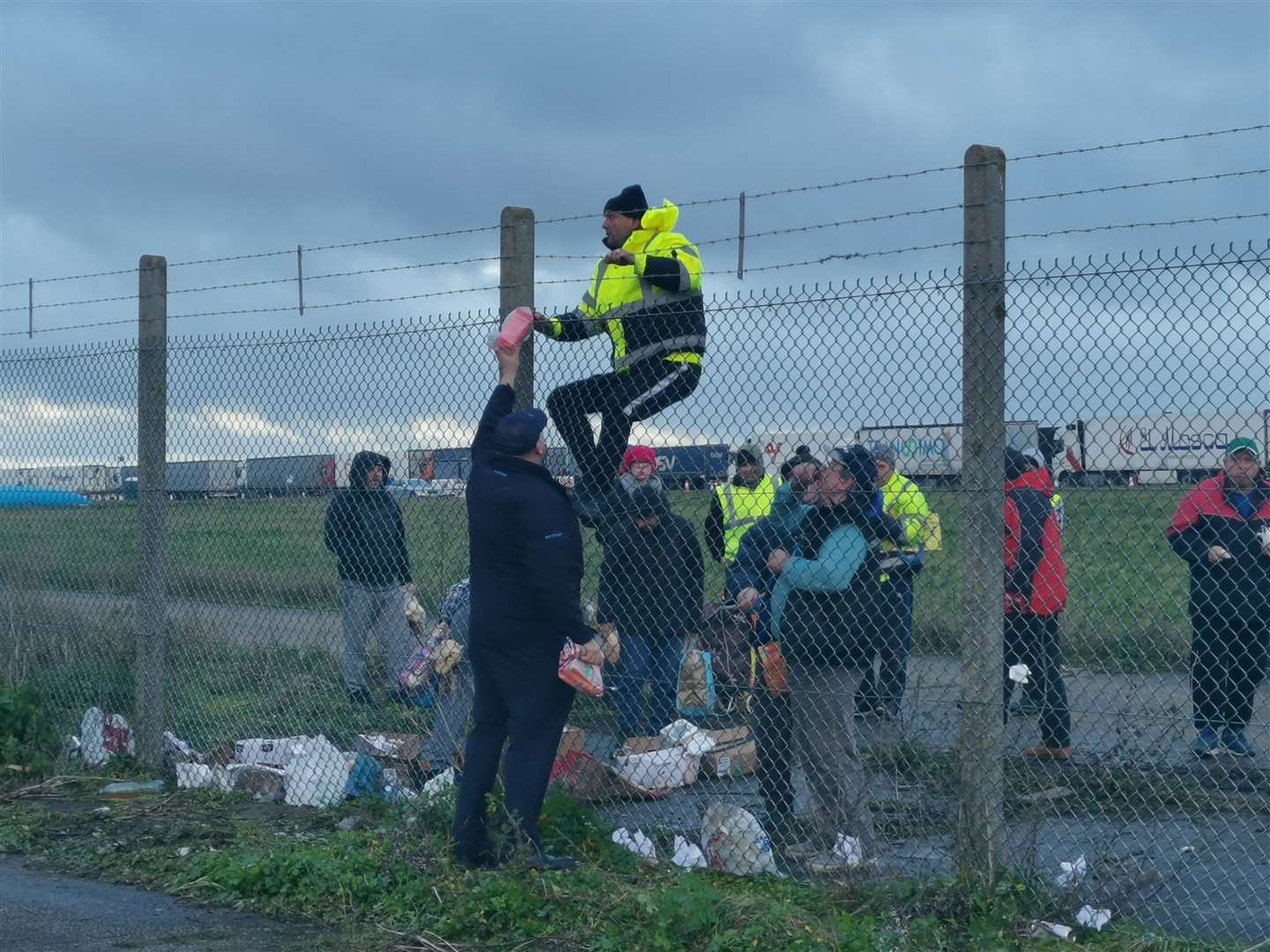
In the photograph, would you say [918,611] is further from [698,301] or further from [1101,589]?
[698,301]

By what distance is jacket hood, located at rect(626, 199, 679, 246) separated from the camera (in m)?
6.00

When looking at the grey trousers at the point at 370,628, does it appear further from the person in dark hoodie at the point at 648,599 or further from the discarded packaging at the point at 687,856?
the discarded packaging at the point at 687,856

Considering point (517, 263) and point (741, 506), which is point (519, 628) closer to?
point (741, 506)

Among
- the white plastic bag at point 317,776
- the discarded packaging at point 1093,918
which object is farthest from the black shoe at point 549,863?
the discarded packaging at point 1093,918

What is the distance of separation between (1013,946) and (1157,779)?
1.31 metres

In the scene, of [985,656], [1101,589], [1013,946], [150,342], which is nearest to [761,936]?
[1013,946]

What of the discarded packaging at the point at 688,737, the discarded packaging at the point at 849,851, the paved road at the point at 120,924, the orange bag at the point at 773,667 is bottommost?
the paved road at the point at 120,924

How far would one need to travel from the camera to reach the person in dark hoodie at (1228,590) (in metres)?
5.03

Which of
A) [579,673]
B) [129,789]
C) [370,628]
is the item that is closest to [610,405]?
[579,673]

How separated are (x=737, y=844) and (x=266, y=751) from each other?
3025 millimetres

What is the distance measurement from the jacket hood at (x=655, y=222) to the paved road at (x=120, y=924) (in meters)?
3.05

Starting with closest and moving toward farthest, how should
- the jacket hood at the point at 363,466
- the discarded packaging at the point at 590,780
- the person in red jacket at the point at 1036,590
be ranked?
the person in red jacket at the point at 1036,590 → the discarded packaging at the point at 590,780 → the jacket hood at the point at 363,466

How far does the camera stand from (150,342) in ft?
25.6

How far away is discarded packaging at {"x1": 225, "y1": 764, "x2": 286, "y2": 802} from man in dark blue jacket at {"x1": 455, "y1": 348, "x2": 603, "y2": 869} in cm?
185
